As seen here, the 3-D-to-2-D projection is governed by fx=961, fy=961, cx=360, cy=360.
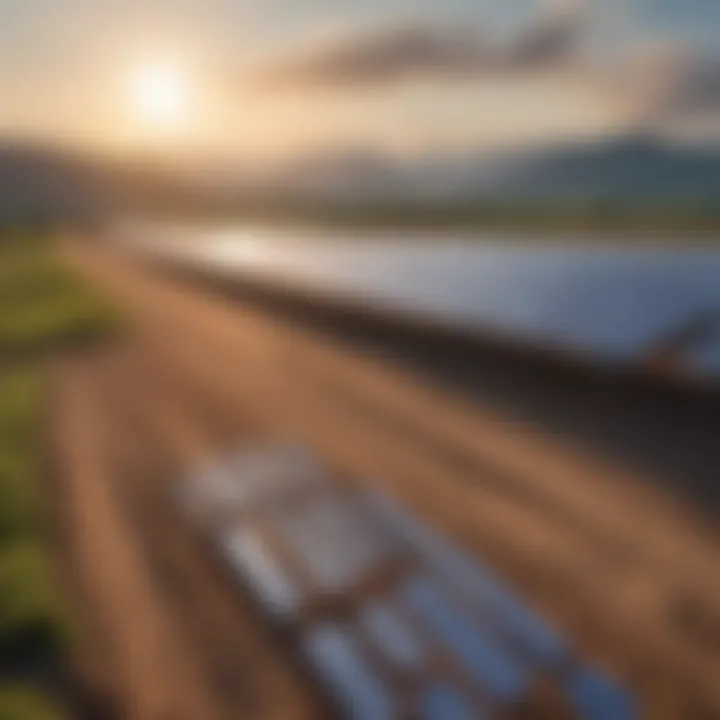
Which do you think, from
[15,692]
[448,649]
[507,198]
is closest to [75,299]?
[507,198]

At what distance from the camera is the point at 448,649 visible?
5.33ft

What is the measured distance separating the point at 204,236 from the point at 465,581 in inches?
50.3

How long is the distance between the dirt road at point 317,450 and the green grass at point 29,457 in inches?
2.7

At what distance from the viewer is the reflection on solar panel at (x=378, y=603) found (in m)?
1.52

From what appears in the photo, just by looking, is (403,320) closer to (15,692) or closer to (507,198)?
(507,198)

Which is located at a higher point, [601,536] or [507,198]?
[507,198]

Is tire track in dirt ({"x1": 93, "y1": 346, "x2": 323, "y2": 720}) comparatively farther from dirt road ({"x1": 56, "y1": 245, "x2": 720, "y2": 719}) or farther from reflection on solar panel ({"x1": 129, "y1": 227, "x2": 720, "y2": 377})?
reflection on solar panel ({"x1": 129, "y1": 227, "x2": 720, "y2": 377})

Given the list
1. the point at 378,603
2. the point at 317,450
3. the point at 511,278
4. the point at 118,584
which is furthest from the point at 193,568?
the point at 511,278

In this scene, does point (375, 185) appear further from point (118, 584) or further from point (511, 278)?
point (118, 584)

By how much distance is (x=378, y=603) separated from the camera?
5.74 feet

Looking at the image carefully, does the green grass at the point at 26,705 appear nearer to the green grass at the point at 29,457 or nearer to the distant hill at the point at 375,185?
the green grass at the point at 29,457

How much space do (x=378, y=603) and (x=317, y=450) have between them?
523mm

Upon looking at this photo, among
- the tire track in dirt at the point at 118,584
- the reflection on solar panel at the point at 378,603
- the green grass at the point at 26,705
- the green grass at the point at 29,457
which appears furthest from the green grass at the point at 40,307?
the green grass at the point at 26,705

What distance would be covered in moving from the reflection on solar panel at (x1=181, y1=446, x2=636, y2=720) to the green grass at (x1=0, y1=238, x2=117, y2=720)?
33 cm
